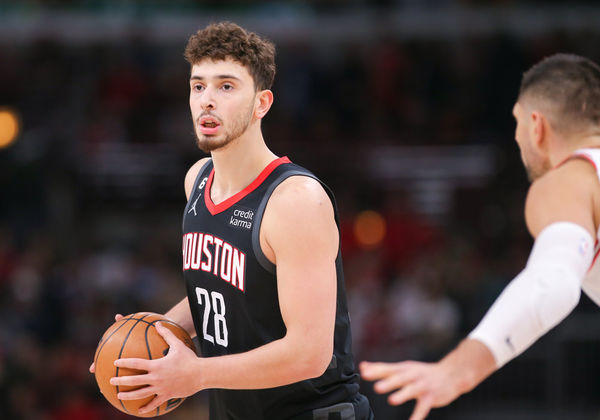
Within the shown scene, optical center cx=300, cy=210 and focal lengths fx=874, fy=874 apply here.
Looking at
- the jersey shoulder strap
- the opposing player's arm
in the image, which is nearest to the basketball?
the jersey shoulder strap

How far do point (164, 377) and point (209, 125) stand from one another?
44.0 inches

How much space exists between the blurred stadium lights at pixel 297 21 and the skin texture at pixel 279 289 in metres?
9.49

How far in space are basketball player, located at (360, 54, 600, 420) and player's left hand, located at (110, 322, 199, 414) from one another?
92 cm

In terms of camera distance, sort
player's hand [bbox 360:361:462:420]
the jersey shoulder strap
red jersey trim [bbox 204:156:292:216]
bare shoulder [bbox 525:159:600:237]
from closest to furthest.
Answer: player's hand [bbox 360:361:462:420] < bare shoulder [bbox 525:159:600:237] < the jersey shoulder strap < red jersey trim [bbox 204:156:292:216]

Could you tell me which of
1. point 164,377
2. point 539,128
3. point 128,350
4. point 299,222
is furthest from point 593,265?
point 128,350

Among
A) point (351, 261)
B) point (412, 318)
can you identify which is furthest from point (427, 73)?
point (412, 318)

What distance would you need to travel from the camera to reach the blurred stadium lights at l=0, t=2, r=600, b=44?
1321 centimetres

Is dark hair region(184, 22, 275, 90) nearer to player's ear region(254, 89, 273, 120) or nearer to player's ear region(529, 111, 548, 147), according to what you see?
player's ear region(254, 89, 273, 120)

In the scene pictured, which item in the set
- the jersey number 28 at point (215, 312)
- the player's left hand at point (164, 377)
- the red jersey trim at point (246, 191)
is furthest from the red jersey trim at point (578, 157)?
the player's left hand at point (164, 377)

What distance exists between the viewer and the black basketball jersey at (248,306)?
386 cm

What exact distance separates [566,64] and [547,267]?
1.34 meters

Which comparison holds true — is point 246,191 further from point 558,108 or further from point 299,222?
point 558,108

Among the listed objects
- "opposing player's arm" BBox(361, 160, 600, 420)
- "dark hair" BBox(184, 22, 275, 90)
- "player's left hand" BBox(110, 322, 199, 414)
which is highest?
"dark hair" BBox(184, 22, 275, 90)

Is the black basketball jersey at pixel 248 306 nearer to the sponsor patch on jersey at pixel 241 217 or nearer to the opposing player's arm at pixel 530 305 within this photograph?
the sponsor patch on jersey at pixel 241 217
